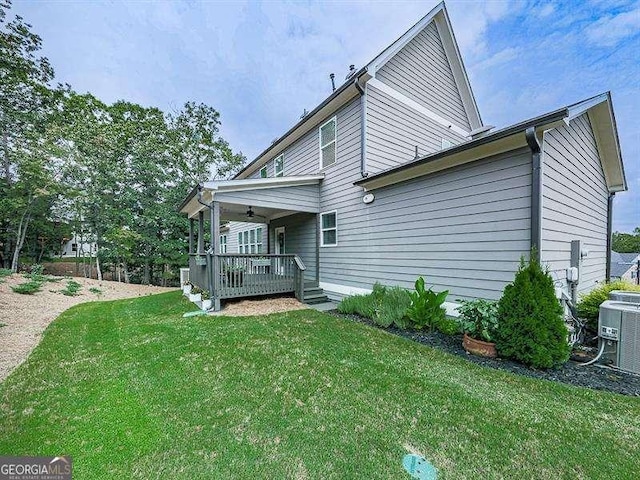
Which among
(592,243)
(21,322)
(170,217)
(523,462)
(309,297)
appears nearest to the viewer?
Result: (523,462)

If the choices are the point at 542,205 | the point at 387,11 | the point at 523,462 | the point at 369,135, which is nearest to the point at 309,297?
the point at 369,135

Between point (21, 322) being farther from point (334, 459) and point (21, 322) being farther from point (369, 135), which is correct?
point (369, 135)

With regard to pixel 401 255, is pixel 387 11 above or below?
above

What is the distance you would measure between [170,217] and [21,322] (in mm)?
10586

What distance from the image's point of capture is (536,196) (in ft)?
13.8

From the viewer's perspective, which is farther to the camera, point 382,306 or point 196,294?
point 196,294

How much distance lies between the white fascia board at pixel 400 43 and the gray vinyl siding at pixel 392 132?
0.56 m

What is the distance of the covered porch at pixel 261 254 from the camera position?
7.25 meters

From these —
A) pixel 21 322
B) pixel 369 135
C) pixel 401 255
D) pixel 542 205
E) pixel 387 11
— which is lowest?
pixel 21 322

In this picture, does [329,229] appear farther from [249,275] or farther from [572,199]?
[572,199]

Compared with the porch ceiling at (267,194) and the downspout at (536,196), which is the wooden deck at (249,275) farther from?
the downspout at (536,196)

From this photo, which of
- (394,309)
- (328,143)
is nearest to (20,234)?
(328,143)

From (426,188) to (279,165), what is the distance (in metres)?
7.86

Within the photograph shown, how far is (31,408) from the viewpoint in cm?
297
